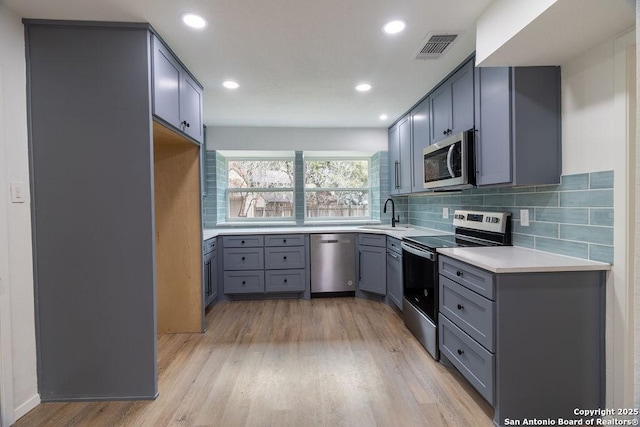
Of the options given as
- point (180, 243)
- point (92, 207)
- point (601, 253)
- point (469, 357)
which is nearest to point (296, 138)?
point (180, 243)

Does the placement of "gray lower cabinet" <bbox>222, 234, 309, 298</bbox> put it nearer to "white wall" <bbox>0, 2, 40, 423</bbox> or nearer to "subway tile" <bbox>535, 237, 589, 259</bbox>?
"white wall" <bbox>0, 2, 40, 423</bbox>

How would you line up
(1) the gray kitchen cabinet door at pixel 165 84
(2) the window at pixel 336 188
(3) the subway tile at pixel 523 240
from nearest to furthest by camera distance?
(1) the gray kitchen cabinet door at pixel 165 84 < (3) the subway tile at pixel 523 240 < (2) the window at pixel 336 188

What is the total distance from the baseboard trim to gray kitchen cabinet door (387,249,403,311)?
2.81 metres

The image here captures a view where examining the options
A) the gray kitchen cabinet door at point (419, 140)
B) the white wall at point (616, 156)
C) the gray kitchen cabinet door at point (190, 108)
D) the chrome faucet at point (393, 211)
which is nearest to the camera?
the white wall at point (616, 156)

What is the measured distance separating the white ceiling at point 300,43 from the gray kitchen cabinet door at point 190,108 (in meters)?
0.11

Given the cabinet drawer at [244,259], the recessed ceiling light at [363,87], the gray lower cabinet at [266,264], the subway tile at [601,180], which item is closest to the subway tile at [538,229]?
the subway tile at [601,180]

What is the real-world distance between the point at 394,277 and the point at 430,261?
1.05m

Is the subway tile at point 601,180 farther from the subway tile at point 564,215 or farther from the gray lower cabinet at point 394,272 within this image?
the gray lower cabinet at point 394,272

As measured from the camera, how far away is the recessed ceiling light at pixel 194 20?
1815 mm

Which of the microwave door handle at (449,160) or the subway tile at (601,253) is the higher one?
the microwave door handle at (449,160)

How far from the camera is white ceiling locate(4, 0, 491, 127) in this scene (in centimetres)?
174

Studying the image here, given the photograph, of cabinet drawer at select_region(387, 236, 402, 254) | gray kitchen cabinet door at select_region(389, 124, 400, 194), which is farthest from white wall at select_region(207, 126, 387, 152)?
cabinet drawer at select_region(387, 236, 402, 254)

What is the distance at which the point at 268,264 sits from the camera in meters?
3.81

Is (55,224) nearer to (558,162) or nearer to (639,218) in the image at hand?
(639,218)
